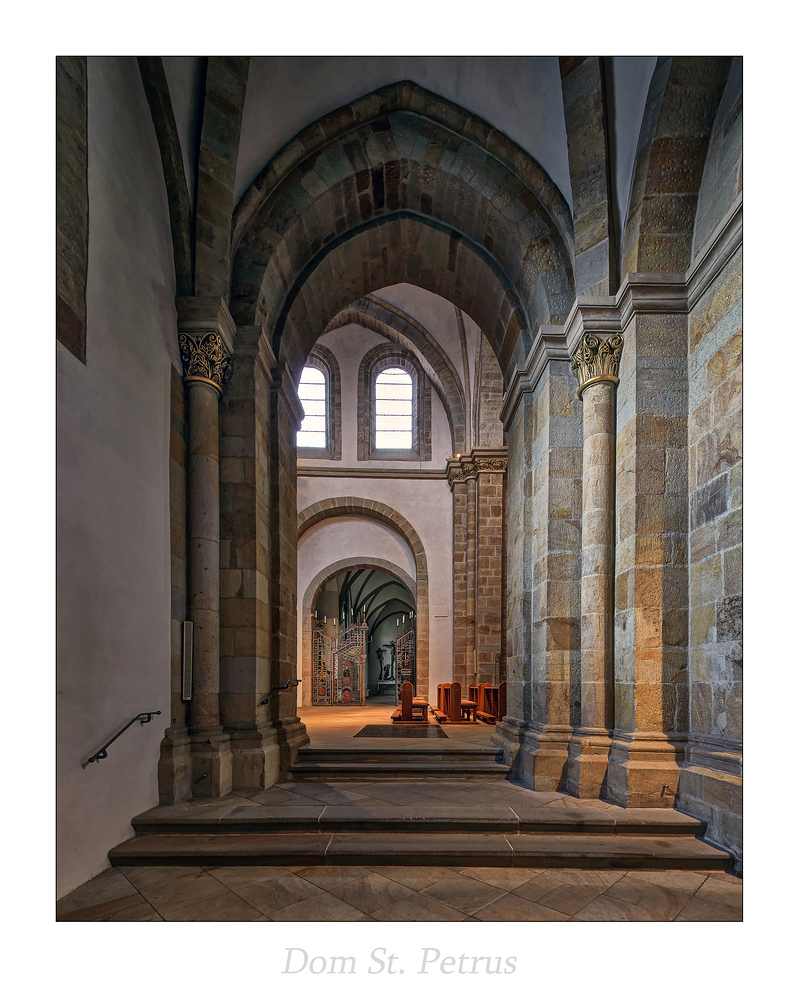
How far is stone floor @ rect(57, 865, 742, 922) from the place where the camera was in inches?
127

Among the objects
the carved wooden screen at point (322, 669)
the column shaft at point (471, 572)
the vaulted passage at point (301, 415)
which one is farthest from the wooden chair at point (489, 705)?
the carved wooden screen at point (322, 669)

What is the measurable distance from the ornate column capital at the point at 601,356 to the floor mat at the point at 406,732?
4.81m

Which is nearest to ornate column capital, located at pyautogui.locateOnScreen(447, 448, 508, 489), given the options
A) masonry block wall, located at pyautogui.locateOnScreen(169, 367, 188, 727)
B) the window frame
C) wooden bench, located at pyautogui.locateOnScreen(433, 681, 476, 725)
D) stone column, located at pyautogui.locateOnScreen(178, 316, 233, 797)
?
the window frame

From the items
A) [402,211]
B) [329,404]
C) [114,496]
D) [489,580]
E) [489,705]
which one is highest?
[402,211]

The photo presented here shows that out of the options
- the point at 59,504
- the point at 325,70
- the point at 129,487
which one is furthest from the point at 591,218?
the point at 59,504

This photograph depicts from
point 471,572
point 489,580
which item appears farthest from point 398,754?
point 471,572

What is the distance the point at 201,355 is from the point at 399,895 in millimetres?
4289

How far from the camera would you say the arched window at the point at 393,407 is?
1591 centimetres

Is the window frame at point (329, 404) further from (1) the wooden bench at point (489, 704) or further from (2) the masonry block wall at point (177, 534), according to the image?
(2) the masonry block wall at point (177, 534)

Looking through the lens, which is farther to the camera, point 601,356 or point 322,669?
point 322,669

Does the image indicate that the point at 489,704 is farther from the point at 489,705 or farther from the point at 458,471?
the point at 458,471

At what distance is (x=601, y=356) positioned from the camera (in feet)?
17.5

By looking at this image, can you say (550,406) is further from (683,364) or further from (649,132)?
(649,132)
